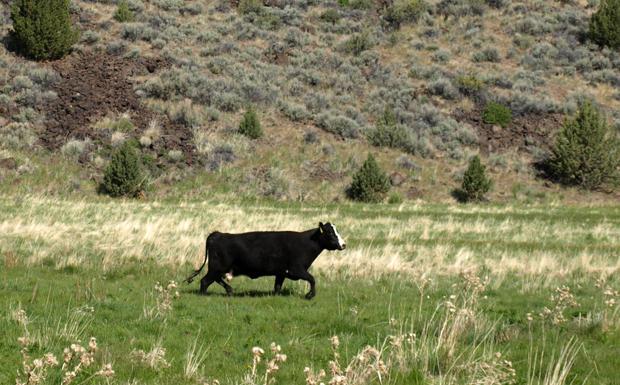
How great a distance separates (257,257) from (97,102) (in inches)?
1420

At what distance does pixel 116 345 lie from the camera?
6.58 m

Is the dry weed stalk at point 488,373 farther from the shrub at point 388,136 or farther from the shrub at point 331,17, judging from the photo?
the shrub at point 331,17

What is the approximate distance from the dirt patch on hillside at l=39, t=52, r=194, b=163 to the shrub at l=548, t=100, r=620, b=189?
28.2 m

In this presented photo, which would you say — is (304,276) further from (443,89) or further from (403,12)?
(403,12)

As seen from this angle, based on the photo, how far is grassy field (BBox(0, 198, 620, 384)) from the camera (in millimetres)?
5867

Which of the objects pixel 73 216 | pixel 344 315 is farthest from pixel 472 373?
pixel 73 216

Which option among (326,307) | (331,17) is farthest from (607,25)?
(326,307)

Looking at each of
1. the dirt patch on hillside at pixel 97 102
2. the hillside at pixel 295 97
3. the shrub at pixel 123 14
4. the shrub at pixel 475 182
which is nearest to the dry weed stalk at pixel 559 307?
the hillside at pixel 295 97

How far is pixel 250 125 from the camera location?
4134cm

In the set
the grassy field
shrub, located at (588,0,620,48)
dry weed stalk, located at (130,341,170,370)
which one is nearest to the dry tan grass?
the grassy field

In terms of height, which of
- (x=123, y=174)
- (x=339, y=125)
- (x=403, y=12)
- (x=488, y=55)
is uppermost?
(x=403, y=12)

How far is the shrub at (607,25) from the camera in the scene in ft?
200

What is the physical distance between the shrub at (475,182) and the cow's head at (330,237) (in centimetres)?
2846

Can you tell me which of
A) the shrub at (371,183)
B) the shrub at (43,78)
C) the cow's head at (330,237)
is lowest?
the shrub at (371,183)
